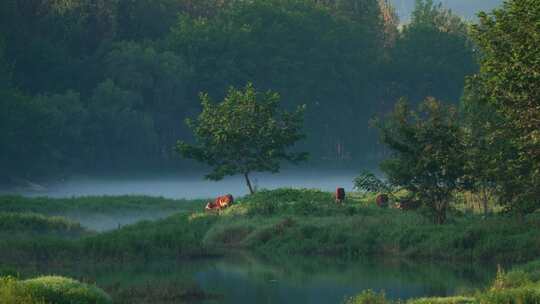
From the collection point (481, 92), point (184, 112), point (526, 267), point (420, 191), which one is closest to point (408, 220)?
point (420, 191)

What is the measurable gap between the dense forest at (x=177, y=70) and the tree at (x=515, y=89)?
216 ft

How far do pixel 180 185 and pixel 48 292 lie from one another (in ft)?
272

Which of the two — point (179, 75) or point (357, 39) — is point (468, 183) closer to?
point (179, 75)

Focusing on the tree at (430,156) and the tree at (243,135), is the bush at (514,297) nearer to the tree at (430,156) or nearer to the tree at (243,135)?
the tree at (430,156)

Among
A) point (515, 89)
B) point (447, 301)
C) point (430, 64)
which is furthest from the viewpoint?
point (430, 64)

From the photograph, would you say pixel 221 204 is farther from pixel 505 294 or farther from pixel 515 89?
pixel 505 294

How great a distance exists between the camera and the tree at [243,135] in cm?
6825

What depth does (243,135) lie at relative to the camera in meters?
68.2

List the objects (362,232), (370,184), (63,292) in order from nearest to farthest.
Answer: (63,292) < (362,232) < (370,184)

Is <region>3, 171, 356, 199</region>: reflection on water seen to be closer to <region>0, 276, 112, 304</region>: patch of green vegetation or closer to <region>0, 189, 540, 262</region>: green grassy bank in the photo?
<region>0, 189, 540, 262</region>: green grassy bank

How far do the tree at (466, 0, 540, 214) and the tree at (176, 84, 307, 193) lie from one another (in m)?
21.9

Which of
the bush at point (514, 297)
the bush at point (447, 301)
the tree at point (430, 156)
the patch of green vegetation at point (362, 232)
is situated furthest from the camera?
the tree at point (430, 156)

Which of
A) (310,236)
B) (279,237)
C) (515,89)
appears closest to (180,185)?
(279,237)

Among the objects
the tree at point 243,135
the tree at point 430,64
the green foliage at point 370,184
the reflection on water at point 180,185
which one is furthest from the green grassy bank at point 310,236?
the tree at point 430,64
